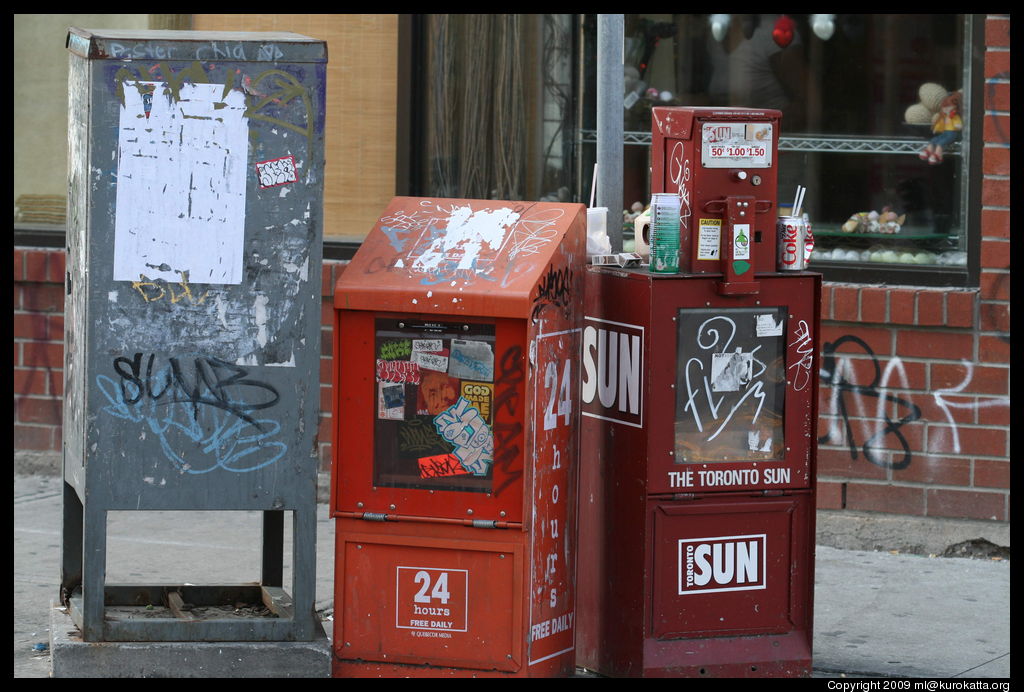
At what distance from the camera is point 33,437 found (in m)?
8.27

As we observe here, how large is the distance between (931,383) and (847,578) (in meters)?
1.04

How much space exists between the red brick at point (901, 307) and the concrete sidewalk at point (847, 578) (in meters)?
0.94

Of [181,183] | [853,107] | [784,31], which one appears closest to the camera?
[181,183]

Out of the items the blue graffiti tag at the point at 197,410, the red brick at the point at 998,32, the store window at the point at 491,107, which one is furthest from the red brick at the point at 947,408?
the blue graffiti tag at the point at 197,410

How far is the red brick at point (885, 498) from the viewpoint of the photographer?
710 centimetres

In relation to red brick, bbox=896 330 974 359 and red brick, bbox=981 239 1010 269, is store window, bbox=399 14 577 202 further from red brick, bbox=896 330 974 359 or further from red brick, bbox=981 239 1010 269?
red brick, bbox=981 239 1010 269

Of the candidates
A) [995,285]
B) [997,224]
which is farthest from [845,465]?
[997,224]

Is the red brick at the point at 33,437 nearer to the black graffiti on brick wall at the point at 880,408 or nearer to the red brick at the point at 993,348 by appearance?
the black graffiti on brick wall at the point at 880,408

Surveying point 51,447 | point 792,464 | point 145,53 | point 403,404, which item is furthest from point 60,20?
point 792,464

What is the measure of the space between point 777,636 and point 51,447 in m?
4.71

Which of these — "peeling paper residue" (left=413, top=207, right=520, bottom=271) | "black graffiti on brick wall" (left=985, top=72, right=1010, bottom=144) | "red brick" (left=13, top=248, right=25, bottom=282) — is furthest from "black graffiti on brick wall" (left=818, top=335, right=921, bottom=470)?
"red brick" (left=13, top=248, right=25, bottom=282)

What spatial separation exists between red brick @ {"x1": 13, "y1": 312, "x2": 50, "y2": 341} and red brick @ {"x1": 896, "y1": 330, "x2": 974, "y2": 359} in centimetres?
446

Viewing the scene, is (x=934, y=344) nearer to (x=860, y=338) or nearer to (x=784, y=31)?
(x=860, y=338)

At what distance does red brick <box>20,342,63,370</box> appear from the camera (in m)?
8.20
